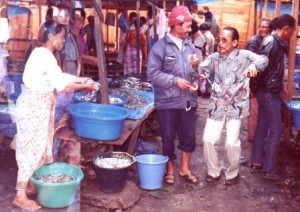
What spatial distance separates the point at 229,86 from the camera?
6.26 m

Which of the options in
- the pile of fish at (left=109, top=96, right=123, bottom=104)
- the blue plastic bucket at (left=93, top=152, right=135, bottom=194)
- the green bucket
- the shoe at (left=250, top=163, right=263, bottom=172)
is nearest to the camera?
the green bucket

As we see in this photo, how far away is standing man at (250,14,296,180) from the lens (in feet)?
21.9

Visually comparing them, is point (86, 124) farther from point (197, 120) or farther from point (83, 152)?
point (197, 120)

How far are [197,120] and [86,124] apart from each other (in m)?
5.57

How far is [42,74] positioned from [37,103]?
1.15 feet

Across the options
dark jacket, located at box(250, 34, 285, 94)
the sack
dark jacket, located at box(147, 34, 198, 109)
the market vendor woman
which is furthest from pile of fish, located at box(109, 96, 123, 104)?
the sack

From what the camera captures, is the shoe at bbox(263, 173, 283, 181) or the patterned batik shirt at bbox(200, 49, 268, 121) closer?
the patterned batik shirt at bbox(200, 49, 268, 121)

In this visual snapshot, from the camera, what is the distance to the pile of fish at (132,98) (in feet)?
25.1


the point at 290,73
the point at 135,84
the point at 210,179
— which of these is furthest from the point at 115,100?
the point at 290,73

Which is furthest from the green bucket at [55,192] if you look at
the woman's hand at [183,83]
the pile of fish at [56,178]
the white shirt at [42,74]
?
the woman's hand at [183,83]

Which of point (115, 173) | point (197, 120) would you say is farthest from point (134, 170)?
point (197, 120)

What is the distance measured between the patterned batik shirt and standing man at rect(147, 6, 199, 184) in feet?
1.13

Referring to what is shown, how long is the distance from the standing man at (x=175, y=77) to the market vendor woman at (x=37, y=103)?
1.27 metres

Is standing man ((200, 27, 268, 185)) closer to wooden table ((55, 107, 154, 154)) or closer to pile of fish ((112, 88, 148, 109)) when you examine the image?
wooden table ((55, 107, 154, 154))
